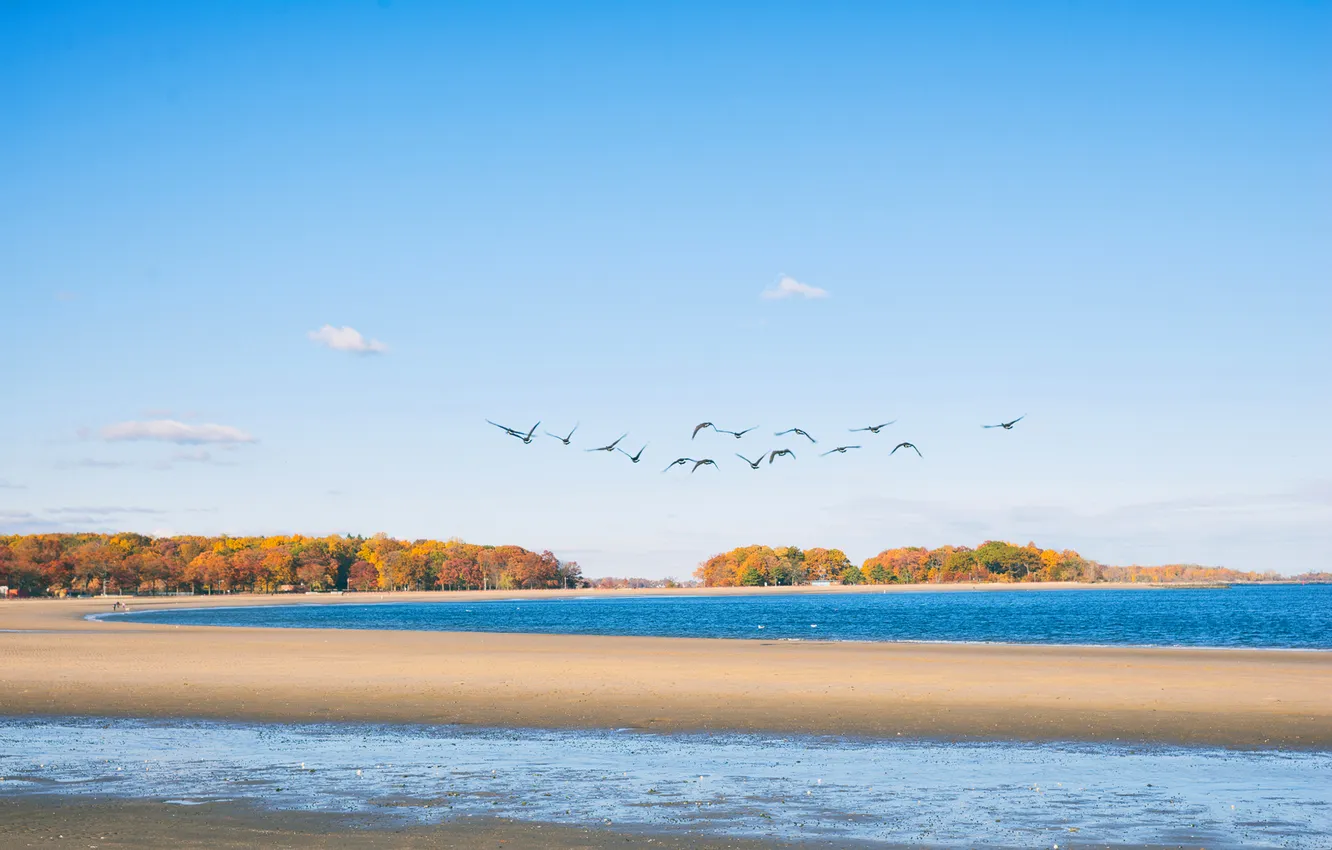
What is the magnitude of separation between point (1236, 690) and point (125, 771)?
86.2 ft

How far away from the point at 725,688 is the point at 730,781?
14.2 metres

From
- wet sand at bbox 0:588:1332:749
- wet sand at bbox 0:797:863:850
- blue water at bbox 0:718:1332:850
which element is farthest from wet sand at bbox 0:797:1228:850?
wet sand at bbox 0:588:1332:749

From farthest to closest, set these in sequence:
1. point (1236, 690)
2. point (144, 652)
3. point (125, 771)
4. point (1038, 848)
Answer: point (144, 652)
point (1236, 690)
point (125, 771)
point (1038, 848)

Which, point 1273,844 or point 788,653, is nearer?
point 1273,844

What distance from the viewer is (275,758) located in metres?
19.5

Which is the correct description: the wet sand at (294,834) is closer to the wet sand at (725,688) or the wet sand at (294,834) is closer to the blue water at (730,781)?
the blue water at (730,781)

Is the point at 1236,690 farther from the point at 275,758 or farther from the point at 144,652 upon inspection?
the point at 144,652

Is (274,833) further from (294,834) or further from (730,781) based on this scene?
(730,781)

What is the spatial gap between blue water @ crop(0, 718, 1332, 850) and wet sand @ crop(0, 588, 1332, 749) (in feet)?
8.09

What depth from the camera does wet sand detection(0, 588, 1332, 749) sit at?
79.8 ft

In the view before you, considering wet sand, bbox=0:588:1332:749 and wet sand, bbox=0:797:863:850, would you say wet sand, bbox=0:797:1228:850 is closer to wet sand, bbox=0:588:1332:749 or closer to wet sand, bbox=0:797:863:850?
wet sand, bbox=0:797:863:850

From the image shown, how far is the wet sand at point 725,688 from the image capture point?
2433 centimetres

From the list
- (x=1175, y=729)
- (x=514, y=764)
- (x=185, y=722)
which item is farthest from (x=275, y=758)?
(x=1175, y=729)

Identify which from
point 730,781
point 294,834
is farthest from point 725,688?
point 294,834
